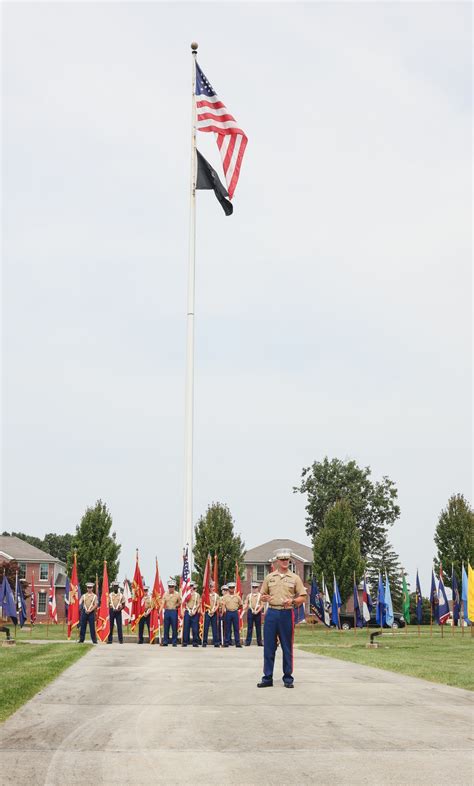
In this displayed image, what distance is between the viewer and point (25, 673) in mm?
13031

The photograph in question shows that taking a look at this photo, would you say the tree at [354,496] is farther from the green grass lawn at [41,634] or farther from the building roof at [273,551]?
the green grass lawn at [41,634]

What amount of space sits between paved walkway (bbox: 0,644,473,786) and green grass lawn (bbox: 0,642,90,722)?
22 cm

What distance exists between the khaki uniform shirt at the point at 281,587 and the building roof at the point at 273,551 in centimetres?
7355

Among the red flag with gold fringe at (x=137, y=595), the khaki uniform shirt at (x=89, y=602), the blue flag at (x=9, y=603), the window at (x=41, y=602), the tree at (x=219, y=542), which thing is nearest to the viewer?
the khaki uniform shirt at (x=89, y=602)

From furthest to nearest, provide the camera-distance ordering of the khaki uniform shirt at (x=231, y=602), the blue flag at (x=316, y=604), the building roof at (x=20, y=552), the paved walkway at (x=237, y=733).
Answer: the building roof at (x=20, y=552), the blue flag at (x=316, y=604), the khaki uniform shirt at (x=231, y=602), the paved walkway at (x=237, y=733)

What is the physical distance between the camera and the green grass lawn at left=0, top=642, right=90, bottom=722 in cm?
962

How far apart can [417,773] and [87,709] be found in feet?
13.6

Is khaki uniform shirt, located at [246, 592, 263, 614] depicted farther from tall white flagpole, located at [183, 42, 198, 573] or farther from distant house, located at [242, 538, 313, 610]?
distant house, located at [242, 538, 313, 610]

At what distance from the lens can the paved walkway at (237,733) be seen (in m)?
5.97

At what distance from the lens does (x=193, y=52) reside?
31.1 metres

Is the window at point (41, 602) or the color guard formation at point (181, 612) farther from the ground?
the color guard formation at point (181, 612)

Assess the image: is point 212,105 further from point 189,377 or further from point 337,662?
point 337,662

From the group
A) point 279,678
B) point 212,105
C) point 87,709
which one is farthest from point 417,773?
point 212,105

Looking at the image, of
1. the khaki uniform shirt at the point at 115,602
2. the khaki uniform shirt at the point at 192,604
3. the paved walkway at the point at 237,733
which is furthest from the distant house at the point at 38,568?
the paved walkway at the point at 237,733
